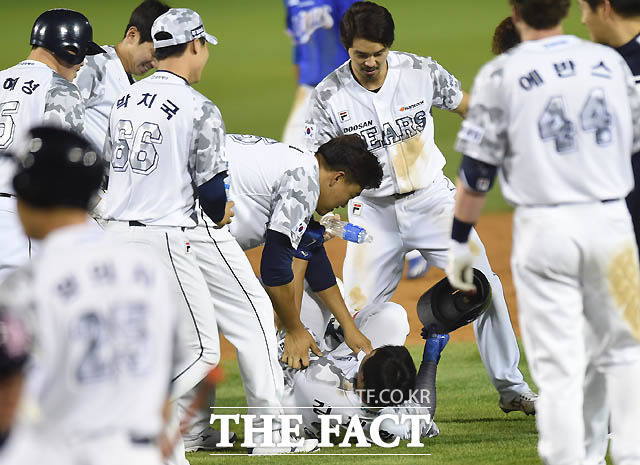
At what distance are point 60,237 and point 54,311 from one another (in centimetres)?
19

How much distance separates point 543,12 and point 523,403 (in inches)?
99.9

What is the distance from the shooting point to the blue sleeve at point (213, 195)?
451cm

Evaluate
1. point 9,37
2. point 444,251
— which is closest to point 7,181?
point 444,251

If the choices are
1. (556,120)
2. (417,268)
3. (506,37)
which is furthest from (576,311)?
(417,268)

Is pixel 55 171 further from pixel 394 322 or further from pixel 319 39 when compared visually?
pixel 319 39

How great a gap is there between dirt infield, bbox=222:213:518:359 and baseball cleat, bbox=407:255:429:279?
0.05m

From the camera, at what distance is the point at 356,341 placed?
5.33 meters

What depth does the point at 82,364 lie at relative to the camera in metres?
2.27

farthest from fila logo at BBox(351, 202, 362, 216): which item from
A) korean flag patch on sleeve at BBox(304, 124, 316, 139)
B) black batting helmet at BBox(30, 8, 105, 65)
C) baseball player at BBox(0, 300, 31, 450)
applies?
baseball player at BBox(0, 300, 31, 450)

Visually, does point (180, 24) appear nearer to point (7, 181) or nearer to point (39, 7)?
point (7, 181)

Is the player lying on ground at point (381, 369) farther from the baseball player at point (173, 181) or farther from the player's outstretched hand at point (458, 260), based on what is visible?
the player's outstretched hand at point (458, 260)

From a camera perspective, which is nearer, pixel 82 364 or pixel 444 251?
pixel 82 364

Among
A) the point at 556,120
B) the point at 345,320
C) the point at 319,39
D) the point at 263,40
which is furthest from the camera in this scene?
the point at 263,40

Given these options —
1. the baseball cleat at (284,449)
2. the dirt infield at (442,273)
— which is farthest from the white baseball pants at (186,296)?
the dirt infield at (442,273)
